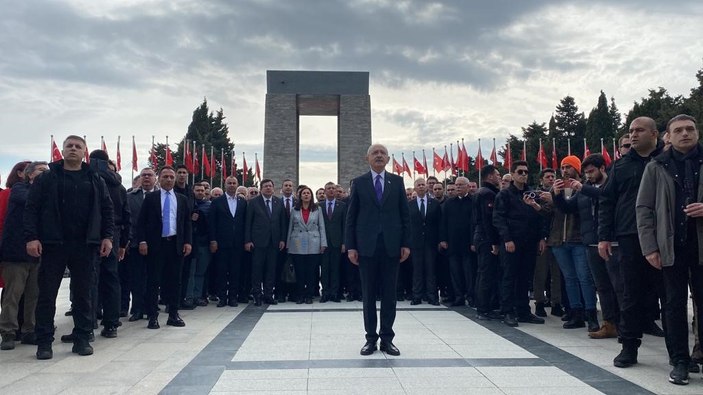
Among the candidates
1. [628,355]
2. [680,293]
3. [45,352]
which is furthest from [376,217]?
[45,352]

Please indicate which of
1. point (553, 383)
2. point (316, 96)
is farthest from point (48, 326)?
point (316, 96)

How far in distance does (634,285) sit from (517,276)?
2467 millimetres

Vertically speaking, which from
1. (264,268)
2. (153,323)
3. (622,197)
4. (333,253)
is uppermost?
(622,197)

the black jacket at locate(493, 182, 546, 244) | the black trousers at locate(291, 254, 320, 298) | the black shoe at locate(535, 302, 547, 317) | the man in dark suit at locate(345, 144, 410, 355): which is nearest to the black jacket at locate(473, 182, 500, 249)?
the black jacket at locate(493, 182, 546, 244)

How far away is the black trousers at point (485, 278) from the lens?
283 inches

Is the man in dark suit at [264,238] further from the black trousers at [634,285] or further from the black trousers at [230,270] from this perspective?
the black trousers at [634,285]

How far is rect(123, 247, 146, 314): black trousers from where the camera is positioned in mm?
7359

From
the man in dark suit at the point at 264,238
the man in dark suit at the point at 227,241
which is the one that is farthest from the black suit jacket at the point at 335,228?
the man in dark suit at the point at 227,241

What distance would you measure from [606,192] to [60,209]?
4880 millimetres

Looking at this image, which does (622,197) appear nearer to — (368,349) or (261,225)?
(368,349)

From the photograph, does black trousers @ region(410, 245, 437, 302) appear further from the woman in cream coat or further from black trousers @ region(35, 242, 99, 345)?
black trousers @ region(35, 242, 99, 345)

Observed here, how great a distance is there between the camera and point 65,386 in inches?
154

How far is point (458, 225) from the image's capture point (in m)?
8.49

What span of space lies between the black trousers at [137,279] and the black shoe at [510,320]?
4.66 m
